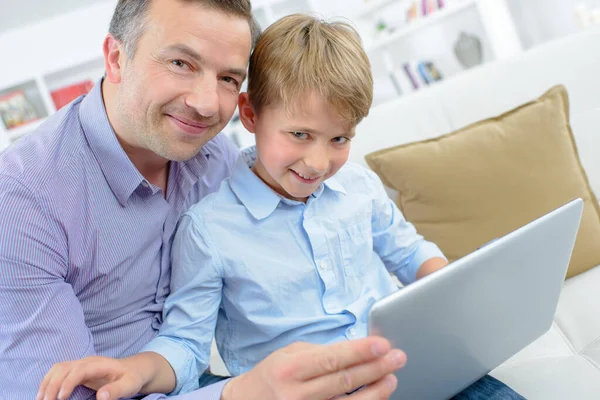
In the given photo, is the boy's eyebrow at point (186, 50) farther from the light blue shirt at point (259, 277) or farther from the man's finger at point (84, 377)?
the man's finger at point (84, 377)

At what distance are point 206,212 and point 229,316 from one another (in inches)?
8.3

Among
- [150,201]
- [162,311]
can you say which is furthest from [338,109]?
[162,311]

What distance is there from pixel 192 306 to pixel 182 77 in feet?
1.43

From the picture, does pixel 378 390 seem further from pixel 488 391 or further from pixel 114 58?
pixel 114 58

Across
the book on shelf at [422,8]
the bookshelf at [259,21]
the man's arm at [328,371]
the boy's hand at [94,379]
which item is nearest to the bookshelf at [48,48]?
the bookshelf at [259,21]

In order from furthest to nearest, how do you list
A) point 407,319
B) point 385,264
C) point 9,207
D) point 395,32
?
point 395,32 < point 385,264 < point 9,207 < point 407,319

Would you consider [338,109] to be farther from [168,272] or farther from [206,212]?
[168,272]

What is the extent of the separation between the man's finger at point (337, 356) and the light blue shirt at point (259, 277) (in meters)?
0.39

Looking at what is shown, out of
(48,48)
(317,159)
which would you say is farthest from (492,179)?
(48,48)

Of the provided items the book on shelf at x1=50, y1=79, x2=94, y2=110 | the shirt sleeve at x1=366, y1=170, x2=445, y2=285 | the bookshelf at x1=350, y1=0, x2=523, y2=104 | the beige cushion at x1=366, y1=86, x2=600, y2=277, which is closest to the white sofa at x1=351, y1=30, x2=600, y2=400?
the beige cushion at x1=366, y1=86, x2=600, y2=277

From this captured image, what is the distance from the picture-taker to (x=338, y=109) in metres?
1.06

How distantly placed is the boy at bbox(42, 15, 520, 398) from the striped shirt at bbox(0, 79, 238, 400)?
9 cm

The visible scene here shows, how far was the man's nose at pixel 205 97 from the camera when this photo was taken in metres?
1.12

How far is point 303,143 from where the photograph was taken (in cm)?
107
